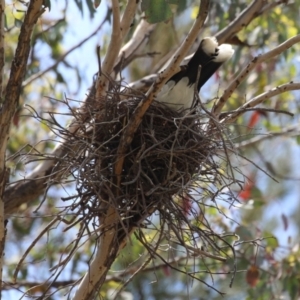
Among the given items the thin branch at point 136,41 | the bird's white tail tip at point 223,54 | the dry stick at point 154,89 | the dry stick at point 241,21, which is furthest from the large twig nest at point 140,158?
the thin branch at point 136,41

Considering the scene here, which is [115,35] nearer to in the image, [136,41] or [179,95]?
[179,95]

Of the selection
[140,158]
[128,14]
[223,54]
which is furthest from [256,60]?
[140,158]

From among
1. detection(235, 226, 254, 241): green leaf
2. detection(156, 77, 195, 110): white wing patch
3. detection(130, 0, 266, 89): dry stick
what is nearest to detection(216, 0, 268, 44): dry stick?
detection(130, 0, 266, 89): dry stick

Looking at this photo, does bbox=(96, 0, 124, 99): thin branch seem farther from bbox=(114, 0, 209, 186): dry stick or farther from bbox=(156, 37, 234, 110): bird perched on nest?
bbox=(114, 0, 209, 186): dry stick

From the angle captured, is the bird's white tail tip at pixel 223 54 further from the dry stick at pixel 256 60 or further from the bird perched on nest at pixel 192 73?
the dry stick at pixel 256 60

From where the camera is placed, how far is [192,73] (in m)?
3.40

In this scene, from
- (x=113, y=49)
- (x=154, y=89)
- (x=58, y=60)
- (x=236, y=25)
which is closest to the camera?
(x=154, y=89)

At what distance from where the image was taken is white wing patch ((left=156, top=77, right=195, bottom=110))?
10.7 ft

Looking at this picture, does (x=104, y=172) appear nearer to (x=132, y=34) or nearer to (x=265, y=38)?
(x=132, y=34)

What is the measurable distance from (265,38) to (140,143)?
2.57 metres

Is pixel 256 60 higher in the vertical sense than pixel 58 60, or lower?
Result: lower

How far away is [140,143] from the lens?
2.89 metres

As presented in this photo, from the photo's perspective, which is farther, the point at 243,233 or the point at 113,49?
the point at 243,233

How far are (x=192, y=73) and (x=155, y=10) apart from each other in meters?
0.58
